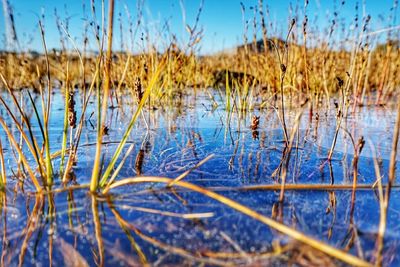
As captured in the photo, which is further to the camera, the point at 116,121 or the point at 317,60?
the point at 317,60

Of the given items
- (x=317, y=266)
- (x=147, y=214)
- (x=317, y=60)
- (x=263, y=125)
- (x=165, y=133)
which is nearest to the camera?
(x=317, y=266)

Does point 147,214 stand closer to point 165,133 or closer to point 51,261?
point 51,261

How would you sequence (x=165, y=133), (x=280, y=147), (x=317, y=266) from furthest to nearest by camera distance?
1. (x=165, y=133)
2. (x=280, y=147)
3. (x=317, y=266)

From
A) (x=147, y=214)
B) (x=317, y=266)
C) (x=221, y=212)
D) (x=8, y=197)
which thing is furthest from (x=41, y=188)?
A: (x=317, y=266)

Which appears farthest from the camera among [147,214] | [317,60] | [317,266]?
[317,60]

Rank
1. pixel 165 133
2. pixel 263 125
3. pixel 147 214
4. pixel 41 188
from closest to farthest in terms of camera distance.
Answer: pixel 147 214
pixel 41 188
pixel 165 133
pixel 263 125

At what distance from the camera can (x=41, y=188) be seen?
3.22 ft

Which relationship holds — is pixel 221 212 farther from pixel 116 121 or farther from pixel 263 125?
pixel 116 121

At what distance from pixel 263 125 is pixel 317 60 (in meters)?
1.98

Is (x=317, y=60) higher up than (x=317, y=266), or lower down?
higher up

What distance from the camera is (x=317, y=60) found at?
3951 millimetres

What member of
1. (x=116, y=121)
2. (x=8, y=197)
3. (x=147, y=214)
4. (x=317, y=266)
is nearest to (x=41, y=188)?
(x=8, y=197)

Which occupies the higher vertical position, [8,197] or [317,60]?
[317,60]

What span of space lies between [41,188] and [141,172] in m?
0.36
